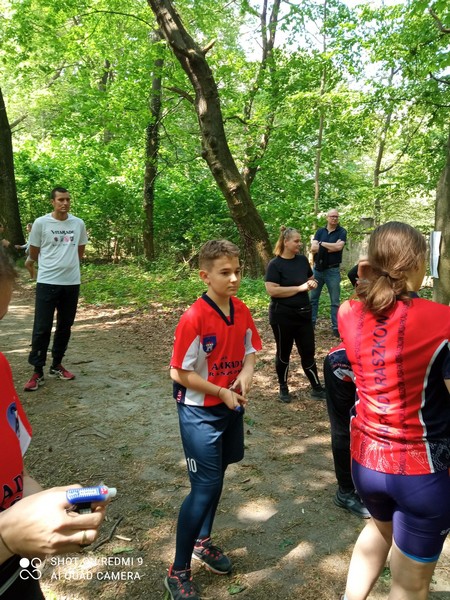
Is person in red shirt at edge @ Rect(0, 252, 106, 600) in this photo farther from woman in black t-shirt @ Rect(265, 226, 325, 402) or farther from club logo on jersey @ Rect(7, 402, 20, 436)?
woman in black t-shirt @ Rect(265, 226, 325, 402)

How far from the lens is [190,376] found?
231 centimetres

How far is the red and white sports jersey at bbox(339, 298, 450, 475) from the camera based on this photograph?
166 cm

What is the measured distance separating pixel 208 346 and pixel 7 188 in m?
13.1

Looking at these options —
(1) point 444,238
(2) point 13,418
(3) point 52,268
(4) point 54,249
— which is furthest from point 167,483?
(1) point 444,238

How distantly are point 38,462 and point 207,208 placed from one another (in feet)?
40.5

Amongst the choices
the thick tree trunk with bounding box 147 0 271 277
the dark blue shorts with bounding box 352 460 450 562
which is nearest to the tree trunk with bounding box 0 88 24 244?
the thick tree trunk with bounding box 147 0 271 277

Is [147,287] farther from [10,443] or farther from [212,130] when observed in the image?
[10,443]

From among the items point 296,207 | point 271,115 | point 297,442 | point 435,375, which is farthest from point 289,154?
point 435,375

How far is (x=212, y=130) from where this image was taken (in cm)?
927

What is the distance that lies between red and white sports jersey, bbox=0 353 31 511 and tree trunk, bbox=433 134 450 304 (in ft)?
15.7

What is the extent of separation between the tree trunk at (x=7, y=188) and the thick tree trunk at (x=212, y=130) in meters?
6.77

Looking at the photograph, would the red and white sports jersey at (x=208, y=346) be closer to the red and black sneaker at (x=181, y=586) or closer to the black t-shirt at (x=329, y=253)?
the red and black sneaker at (x=181, y=586)

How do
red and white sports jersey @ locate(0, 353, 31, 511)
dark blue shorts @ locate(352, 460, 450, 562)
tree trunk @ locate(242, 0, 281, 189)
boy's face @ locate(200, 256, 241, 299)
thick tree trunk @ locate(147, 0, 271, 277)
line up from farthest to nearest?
tree trunk @ locate(242, 0, 281, 189) < thick tree trunk @ locate(147, 0, 271, 277) < boy's face @ locate(200, 256, 241, 299) < dark blue shorts @ locate(352, 460, 450, 562) < red and white sports jersey @ locate(0, 353, 31, 511)

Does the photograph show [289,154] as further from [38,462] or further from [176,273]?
[38,462]
